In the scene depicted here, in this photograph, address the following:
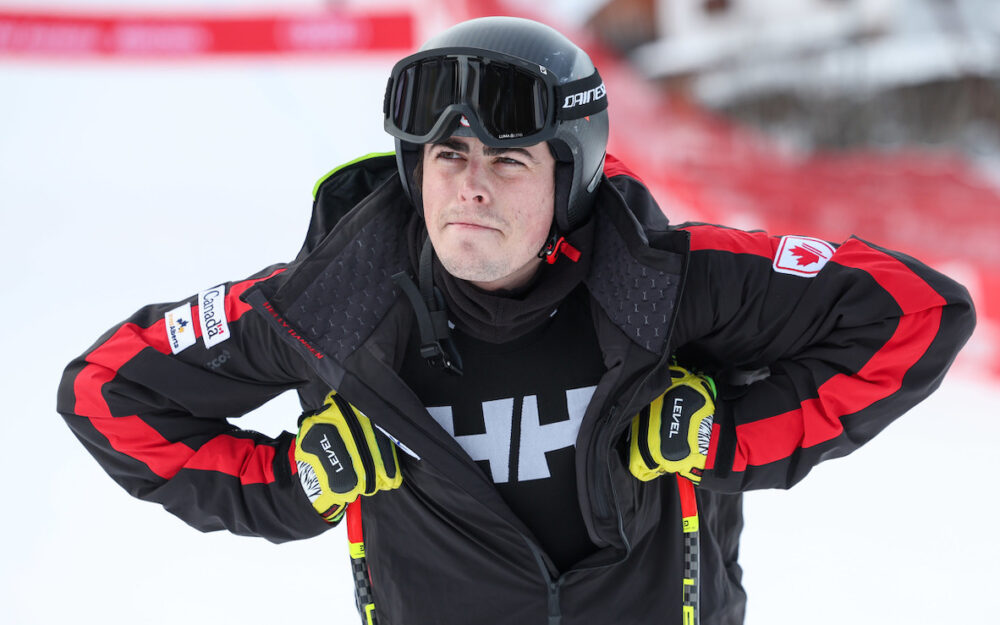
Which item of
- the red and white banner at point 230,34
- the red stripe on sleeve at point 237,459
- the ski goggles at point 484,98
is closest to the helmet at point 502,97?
the ski goggles at point 484,98

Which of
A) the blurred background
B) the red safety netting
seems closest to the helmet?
the blurred background

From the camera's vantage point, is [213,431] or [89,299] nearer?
[213,431]

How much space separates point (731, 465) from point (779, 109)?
26.6 feet

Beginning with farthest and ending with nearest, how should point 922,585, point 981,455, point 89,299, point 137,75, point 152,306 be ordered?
point 137,75 < point 89,299 < point 981,455 < point 922,585 < point 152,306

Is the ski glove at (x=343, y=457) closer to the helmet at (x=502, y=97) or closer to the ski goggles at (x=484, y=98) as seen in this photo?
the helmet at (x=502, y=97)

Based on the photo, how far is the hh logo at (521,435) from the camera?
5.95 ft

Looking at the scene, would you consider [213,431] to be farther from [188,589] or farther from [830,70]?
[830,70]

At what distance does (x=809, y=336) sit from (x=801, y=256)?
16cm

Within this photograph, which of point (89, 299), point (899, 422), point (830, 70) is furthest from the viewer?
point (830, 70)

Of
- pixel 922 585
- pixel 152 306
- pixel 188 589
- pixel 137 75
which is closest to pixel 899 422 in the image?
pixel 922 585

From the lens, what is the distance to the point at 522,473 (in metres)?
1.82

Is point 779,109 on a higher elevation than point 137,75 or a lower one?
lower

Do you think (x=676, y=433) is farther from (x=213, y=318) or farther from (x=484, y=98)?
(x=213, y=318)

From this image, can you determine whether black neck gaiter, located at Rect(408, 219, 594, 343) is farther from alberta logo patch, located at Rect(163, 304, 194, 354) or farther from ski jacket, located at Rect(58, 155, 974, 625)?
alberta logo patch, located at Rect(163, 304, 194, 354)
